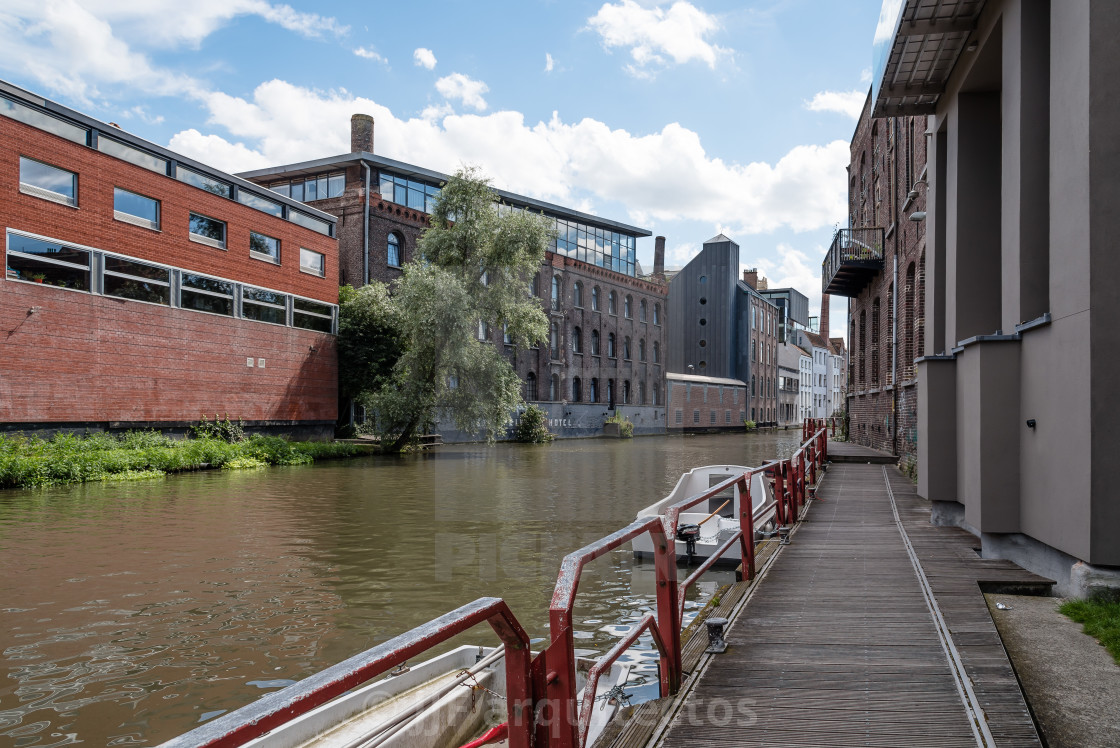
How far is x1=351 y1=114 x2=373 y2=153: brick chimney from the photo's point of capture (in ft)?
126

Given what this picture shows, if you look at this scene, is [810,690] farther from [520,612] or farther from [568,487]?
[568,487]

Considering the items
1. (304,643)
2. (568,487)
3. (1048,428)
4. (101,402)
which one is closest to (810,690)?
(1048,428)

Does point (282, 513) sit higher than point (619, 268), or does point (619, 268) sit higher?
point (619, 268)

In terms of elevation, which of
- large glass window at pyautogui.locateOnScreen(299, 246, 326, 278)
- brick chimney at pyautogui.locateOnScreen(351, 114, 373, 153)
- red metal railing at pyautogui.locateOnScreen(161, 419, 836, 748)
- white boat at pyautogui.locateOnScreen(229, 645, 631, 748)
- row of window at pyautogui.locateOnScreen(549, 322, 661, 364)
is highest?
brick chimney at pyautogui.locateOnScreen(351, 114, 373, 153)

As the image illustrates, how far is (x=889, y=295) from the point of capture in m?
19.1

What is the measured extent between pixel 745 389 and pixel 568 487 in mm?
51936

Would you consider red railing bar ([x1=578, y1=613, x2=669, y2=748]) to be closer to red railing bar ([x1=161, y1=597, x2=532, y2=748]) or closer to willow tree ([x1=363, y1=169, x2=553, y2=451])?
red railing bar ([x1=161, y1=597, x2=532, y2=748])

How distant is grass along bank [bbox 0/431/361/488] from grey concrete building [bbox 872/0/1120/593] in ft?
58.3

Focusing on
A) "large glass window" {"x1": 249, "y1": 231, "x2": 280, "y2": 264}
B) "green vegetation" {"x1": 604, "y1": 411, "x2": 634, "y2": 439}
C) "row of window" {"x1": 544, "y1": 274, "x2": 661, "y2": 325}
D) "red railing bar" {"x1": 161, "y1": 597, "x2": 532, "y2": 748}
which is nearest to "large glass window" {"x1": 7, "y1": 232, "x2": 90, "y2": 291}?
"large glass window" {"x1": 249, "y1": 231, "x2": 280, "y2": 264}

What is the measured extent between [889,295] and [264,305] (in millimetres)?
19904

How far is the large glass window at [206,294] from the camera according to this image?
24.0m

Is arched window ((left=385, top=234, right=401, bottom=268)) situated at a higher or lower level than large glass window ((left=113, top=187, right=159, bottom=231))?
higher

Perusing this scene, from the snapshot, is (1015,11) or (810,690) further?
(1015,11)

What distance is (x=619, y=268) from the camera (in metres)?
56.5
